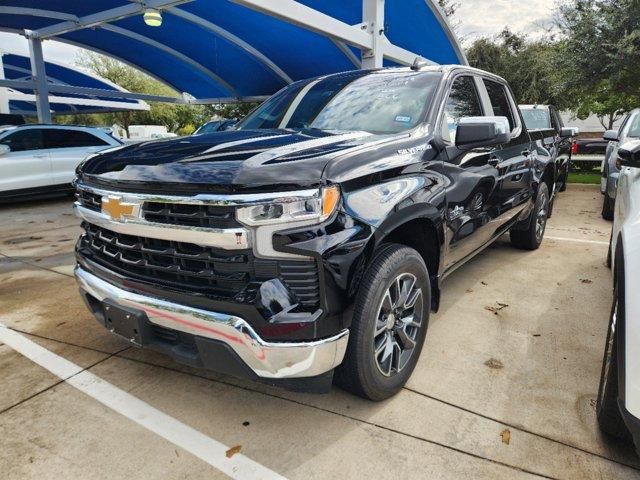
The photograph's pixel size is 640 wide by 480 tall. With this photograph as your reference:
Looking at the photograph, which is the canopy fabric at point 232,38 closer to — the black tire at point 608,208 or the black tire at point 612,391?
the black tire at point 608,208

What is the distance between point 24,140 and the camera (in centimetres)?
830

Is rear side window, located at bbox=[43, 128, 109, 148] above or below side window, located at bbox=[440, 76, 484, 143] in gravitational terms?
below

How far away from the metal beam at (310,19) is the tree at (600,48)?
283 inches

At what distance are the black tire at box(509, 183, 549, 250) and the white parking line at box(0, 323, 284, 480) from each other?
4.21 meters

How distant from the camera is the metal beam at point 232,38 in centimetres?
1040

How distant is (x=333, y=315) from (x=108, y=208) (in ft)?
4.03

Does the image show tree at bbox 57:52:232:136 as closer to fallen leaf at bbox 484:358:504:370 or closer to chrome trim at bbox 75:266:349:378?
fallen leaf at bbox 484:358:504:370

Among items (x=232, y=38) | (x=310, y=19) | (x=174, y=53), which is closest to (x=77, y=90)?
(x=174, y=53)

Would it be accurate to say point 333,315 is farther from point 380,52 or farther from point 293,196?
point 380,52

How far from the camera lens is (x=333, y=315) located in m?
1.88

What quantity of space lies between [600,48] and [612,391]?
12.8m

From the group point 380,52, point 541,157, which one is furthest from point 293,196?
point 380,52

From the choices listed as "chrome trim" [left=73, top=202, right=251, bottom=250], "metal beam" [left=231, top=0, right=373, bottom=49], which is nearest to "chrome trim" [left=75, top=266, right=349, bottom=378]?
"chrome trim" [left=73, top=202, right=251, bottom=250]

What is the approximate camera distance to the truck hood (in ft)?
6.02
